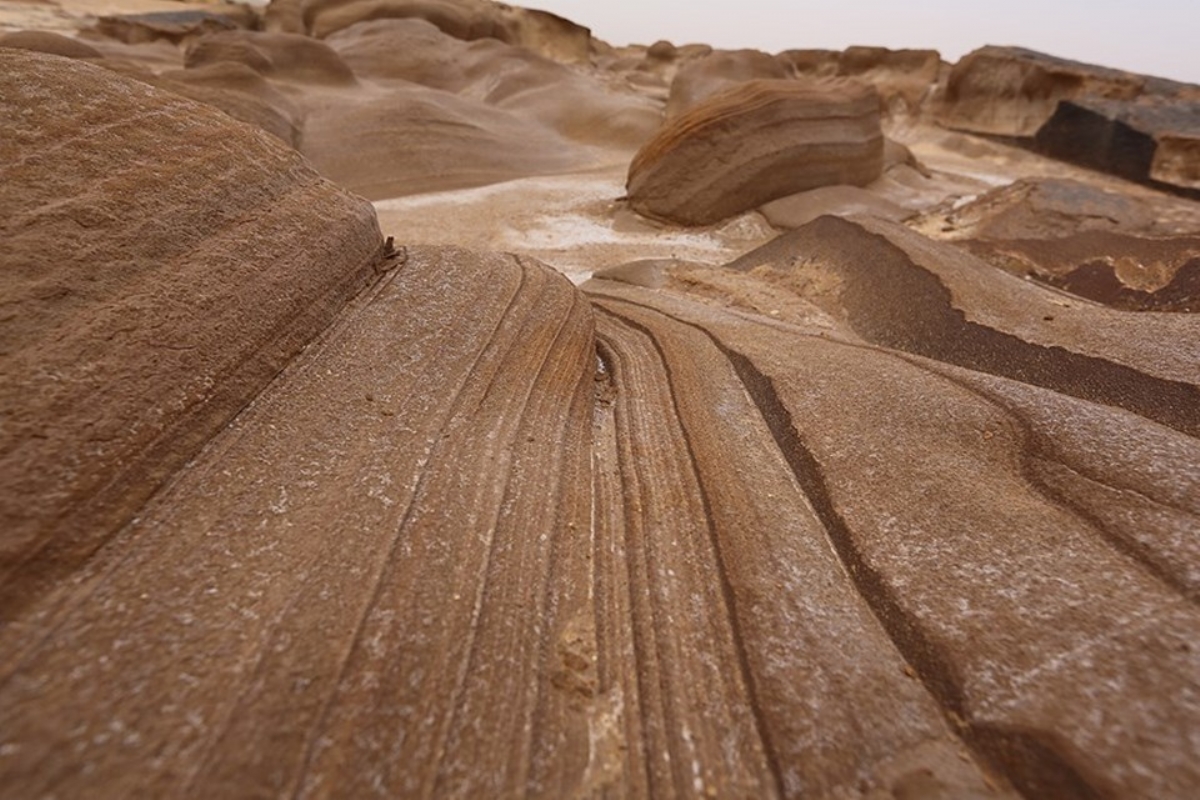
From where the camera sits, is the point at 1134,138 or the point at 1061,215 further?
the point at 1134,138

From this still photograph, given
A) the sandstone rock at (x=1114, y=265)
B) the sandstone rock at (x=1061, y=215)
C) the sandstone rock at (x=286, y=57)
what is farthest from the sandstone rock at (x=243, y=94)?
the sandstone rock at (x=1114, y=265)

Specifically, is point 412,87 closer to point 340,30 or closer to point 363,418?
point 340,30

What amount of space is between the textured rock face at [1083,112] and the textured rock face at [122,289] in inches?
336

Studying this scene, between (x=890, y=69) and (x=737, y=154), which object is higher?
(x=890, y=69)

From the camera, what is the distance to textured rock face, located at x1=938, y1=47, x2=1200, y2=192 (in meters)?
6.74

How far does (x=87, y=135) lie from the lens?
1510 millimetres

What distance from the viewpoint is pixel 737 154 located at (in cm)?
546

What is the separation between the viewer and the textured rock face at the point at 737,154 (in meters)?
5.46

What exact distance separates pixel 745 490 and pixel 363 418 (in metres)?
0.92

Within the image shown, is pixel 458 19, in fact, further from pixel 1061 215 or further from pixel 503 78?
pixel 1061 215

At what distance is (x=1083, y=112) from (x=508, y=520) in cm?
950

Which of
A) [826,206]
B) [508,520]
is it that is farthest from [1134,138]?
[508,520]

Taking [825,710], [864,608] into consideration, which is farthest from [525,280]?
[825,710]

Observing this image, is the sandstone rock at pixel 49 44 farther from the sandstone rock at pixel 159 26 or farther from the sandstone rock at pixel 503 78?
the sandstone rock at pixel 159 26
